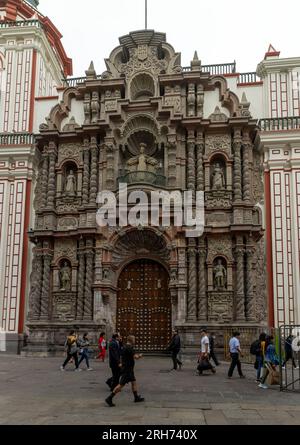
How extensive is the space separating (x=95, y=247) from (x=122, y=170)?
4177mm

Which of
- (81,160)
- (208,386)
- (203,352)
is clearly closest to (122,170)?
(81,160)

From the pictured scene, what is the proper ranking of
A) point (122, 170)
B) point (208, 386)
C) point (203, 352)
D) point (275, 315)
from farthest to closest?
point (122, 170)
point (275, 315)
point (203, 352)
point (208, 386)

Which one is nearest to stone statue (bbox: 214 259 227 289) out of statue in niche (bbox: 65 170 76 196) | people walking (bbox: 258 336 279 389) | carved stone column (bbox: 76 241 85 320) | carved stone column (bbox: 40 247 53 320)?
carved stone column (bbox: 76 241 85 320)

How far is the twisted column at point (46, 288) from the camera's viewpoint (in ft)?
73.2

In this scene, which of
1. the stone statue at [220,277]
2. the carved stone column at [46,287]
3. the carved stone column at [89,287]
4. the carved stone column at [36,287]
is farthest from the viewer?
the carved stone column at [36,287]

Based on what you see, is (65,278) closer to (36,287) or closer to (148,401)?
(36,287)

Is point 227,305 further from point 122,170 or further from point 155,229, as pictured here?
point 122,170

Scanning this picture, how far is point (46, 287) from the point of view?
22.6 metres

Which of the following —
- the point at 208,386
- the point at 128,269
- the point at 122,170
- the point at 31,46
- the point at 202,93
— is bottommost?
the point at 208,386

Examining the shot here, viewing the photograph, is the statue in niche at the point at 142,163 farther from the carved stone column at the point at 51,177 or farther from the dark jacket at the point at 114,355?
the dark jacket at the point at 114,355

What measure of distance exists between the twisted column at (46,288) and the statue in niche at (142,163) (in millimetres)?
5680

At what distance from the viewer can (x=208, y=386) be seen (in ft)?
42.0

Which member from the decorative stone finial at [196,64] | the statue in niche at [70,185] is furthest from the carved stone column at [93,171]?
the decorative stone finial at [196,64]

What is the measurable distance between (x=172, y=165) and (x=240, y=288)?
639 centimetres
